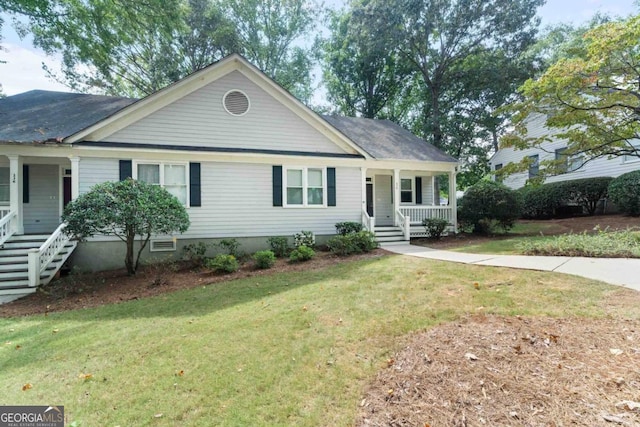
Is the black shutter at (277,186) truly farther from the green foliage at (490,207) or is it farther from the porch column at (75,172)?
the green foliage at (490,207)

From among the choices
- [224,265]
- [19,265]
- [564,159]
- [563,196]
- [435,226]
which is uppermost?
[564,159]

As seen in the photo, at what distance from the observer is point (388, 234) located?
12508 millimetres

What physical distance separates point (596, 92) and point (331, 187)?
9.42m

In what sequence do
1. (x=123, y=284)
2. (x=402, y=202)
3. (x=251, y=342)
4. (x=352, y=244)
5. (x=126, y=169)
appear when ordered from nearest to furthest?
(x=251, y=342)
(x=123, y=284)
(x=126, y=169)
(x=352, y=244)
(x=402, y=202)

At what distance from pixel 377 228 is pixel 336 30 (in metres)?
19.7

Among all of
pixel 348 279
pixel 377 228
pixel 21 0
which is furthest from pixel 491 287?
pixel 21 0

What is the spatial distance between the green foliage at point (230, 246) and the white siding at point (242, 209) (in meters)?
0.45

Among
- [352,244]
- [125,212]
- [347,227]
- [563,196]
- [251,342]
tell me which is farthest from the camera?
[563,196]

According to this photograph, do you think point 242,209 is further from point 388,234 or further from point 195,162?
point 388,234

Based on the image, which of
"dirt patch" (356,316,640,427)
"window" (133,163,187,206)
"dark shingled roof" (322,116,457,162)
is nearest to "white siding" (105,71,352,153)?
"window" (133,163,187,206)

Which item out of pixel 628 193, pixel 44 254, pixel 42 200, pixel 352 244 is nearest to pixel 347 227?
pixel 352 244

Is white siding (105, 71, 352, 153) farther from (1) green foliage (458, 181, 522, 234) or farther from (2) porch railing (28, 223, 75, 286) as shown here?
(1) green foliage (458, 181, 522, 234)

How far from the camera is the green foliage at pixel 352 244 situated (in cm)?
995

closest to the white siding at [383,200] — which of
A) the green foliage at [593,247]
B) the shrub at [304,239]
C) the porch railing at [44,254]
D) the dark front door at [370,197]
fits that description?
the dark front door at [370,197]
